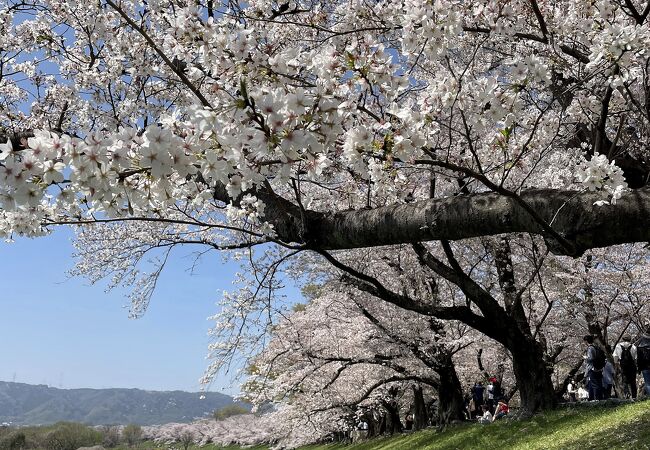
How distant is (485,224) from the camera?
3.86 metres

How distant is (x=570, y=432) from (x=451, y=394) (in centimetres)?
661

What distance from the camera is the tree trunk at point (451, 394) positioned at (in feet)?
46.6

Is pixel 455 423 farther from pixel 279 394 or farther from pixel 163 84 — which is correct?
pixel 163 84

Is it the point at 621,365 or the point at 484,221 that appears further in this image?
the point at 621,365

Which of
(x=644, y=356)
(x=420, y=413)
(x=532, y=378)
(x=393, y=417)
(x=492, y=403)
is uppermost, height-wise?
(x=644, y=356)

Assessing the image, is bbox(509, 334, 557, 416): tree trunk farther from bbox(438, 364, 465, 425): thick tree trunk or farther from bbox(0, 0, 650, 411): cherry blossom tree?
bbox(0, 0, 650, 411): cherry blossom tree

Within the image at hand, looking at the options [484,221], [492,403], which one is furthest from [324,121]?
[492,403]

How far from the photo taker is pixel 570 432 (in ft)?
26.0

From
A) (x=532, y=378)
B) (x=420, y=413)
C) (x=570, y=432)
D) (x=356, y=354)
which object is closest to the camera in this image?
(x=570, y=432)

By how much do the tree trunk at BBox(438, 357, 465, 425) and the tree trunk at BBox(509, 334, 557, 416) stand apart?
11.8 feet

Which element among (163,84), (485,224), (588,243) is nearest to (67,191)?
(485,224)

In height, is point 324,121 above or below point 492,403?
above

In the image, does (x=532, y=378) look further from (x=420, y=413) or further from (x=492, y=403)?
(x=420, y=413)

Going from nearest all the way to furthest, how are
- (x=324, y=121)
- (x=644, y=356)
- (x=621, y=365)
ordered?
(x=324, y=121), (x=644, y=356), (x=621, y=365)
